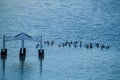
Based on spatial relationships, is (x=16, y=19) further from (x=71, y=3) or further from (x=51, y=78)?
(x=51, y=78)

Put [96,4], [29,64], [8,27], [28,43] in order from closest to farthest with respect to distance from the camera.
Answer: [29,64] → [28,43] → [8,27] → [96,4]

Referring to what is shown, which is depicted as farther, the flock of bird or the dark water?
the flock of bird

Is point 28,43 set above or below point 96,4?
below

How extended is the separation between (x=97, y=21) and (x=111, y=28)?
679 centimetres

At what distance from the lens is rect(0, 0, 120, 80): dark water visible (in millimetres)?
37594

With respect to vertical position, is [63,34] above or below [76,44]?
above

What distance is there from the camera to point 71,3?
96625mm

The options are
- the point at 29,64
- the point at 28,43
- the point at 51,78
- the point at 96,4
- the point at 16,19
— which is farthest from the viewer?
the point at 96,4

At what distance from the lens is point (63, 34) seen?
59469mm

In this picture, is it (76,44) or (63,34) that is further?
(63,34)

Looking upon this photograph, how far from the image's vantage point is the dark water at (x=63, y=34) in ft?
123

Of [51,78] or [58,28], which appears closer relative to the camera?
[51,78]

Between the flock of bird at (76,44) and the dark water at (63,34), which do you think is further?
the flock of bird at (76,44)

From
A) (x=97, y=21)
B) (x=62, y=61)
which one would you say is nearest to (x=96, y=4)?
(x=97, y=21)
